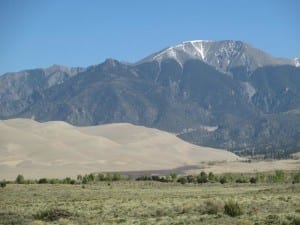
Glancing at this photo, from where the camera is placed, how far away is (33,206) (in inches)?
2210

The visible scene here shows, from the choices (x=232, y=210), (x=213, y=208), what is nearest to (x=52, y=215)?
(x=213, y=208)

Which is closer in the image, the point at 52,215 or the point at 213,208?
the point at 52,215

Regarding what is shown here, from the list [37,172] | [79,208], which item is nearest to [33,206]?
[79,208]

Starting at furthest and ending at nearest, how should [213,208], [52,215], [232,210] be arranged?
[213,208]
[52,215]
[232,210]

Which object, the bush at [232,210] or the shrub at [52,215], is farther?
the shrub at [52,215]

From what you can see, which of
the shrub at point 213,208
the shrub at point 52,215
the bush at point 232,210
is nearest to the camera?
the bush at point 232,210

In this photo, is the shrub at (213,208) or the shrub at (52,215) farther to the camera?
the shrub at (213,208)

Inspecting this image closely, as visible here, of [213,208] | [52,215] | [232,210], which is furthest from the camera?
[213,208]

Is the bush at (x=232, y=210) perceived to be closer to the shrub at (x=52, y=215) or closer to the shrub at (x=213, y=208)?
the shrub at (x=213, y=208)

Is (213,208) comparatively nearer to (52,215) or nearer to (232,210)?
(232,210)

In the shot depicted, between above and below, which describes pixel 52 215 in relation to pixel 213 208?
below

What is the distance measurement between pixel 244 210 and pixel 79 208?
572 inches

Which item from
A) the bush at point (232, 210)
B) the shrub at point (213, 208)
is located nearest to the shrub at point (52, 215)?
the shrub at point (213, 208)

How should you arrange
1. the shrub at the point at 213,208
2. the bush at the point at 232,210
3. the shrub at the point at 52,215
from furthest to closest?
the shrub at the point at 213,208, the shrub at the point at 52,215, the bush at the point at 232,210
